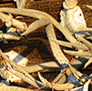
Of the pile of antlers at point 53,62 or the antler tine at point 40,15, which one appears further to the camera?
the antler tine at point 40,15

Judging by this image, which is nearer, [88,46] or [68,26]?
[88,46]

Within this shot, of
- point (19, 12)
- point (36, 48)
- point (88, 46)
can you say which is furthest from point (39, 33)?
point (88, 46)

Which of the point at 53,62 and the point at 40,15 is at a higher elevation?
the point at 40,15

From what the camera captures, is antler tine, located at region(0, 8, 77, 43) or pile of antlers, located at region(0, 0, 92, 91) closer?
pile of antlers, located at region(0, 0, 92, 91)

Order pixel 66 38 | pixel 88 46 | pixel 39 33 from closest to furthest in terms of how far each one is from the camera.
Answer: pixel 88 46
pixel 66 38
pixel 39 33

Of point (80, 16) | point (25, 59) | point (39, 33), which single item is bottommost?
point (25, 59)

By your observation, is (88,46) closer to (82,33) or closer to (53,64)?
(82,33)

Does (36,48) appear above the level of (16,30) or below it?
below

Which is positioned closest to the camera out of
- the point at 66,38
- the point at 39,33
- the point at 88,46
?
the point at 88,46

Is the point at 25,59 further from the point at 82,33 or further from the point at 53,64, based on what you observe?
the point at 82,33
